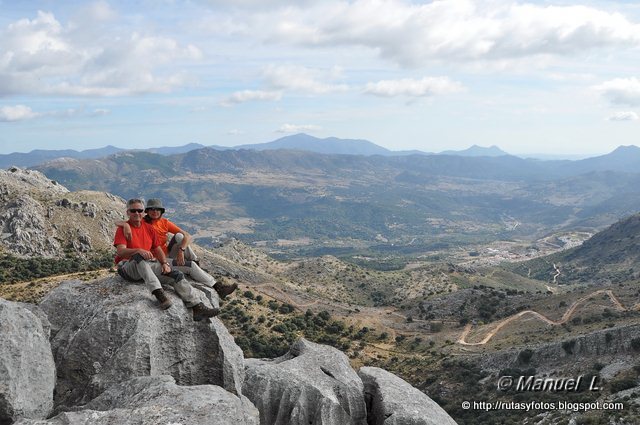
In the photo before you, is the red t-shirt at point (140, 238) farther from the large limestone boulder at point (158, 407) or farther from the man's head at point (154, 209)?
the large limestone boulder at point (158, 407)

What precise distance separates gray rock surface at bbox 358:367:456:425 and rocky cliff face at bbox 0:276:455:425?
0.18ft

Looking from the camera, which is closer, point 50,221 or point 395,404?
point 395,404

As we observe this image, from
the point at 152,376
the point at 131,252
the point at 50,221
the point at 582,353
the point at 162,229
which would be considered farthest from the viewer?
the point at 50,221

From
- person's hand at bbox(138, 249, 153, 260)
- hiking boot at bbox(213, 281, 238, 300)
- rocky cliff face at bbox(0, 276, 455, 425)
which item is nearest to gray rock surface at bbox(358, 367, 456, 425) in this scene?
rocky cliff face at bbox(0, 276, 455, 425)

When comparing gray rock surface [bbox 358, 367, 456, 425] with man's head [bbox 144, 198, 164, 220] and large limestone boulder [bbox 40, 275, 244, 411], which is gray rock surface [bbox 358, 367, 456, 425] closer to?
large limestone boulder [bbox 40, 275, 244, 411]

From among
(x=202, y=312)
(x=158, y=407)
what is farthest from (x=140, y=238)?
(x=158, y=407)

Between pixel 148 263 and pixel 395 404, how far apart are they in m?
12.5

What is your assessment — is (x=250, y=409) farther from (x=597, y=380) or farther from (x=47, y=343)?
(x=597, y=380)

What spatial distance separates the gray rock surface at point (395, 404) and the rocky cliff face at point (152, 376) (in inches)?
2.1

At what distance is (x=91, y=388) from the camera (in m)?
16.1

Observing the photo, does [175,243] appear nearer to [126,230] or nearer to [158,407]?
[126,230]

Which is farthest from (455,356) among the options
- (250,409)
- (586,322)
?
(250,409)

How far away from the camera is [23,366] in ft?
50.0

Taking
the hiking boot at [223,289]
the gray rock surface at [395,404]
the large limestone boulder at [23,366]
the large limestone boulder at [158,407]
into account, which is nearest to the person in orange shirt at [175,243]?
the hiking boot at [223,289]
